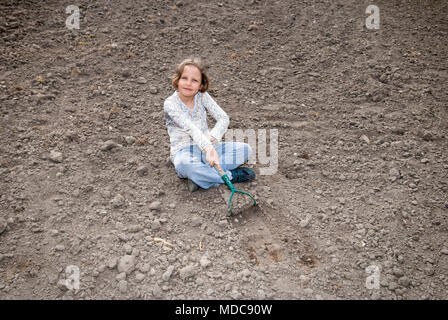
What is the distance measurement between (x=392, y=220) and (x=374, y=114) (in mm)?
1443

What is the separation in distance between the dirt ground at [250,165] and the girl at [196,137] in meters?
0.18

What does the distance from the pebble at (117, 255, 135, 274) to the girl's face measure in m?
1.29

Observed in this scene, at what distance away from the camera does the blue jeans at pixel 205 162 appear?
268 cm

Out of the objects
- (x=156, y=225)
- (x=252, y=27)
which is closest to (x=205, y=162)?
(x=156, y=225)

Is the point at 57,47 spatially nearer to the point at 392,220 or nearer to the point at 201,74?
the point at 201,74

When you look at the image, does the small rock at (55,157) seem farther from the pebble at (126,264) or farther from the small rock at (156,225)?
the pebble at (126,264)

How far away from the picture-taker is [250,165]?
10.3ft

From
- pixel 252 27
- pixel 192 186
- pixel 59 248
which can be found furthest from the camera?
pixel 252 27

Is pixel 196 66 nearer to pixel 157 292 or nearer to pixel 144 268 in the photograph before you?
pixel 144 268

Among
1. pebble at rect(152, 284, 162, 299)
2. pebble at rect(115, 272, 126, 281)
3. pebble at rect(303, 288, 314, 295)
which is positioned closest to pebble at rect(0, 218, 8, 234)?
pebble at rect(115, 272, 126, 281)

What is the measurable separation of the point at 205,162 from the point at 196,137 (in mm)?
313

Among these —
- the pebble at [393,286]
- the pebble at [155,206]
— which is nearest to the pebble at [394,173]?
the pebble at [393,286]

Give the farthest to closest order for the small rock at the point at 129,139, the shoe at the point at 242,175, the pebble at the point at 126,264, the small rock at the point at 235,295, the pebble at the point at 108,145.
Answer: the small rock at the point at 129,139 < the pebble at the point at 108,145 < the shoe at the point at 242,175 < the pebble at the point at 126,264 < the small rock at the point at 235,295

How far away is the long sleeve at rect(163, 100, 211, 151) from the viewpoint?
2605 millimetres
